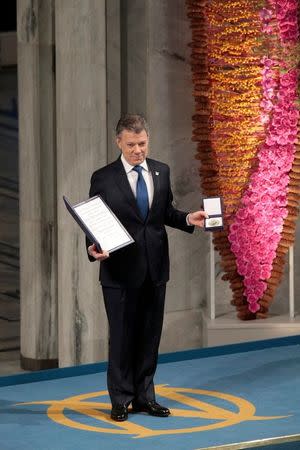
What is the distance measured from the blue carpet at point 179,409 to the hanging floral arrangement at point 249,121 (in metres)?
1.25

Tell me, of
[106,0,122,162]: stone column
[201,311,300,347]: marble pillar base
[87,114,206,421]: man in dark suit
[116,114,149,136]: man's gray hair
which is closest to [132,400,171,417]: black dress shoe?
[87,114,206,421]: man in dark suit

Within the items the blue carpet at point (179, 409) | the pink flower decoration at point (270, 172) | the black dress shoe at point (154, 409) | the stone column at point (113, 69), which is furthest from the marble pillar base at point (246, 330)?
the black dress shoe at point (154, 409)

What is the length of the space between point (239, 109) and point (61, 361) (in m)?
2.01

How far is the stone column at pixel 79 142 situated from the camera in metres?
8.60

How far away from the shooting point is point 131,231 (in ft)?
21.6

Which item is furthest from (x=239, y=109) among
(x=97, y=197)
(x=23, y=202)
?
(x=97, y=197)

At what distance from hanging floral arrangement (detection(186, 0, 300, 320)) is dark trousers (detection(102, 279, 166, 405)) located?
8.58ft

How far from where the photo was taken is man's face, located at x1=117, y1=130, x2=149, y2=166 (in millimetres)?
6504

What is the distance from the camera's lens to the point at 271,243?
9.27 m

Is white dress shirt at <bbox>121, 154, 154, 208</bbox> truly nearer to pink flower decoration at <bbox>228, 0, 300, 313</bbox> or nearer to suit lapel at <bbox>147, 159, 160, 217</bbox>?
suit lapel at <bbox>147, 159, 160, 217</bbox>

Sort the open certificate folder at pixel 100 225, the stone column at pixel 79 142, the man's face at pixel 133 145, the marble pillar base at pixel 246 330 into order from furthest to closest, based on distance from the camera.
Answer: the marble pillar base at pixel 246 330 → the stone column at pixel 79 142 → the man's face at pixel 133 145 → the open certificate folder at pixel 100 225

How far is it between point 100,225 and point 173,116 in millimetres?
2995

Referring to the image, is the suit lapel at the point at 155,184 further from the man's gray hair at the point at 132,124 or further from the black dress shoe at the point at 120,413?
the black dress shoe at the point at 120,413

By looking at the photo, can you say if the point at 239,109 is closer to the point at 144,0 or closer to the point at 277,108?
the point at 277,108
